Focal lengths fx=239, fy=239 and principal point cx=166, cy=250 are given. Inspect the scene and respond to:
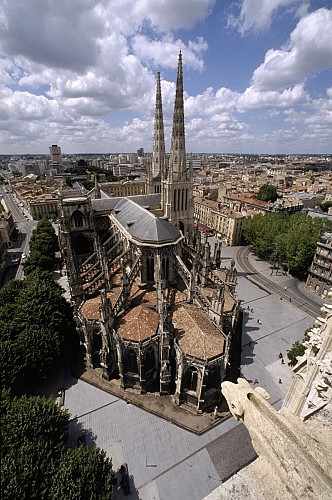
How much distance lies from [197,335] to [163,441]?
35.2ft

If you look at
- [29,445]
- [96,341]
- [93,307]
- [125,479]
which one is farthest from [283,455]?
[96,341]

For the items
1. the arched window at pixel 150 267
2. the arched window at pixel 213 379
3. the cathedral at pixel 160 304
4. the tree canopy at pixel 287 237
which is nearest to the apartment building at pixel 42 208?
the cathedral at pixel 160 304

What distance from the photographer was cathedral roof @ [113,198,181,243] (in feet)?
108

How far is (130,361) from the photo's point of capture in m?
27.3

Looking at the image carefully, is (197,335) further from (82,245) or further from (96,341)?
(82,245)

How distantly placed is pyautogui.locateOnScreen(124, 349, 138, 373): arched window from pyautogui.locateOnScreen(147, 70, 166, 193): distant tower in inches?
1292

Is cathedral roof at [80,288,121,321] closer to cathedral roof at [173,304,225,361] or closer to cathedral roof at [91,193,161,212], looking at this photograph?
cathedral roof at [173,304,225,361]

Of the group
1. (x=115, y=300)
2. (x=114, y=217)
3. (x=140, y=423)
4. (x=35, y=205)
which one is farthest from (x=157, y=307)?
(x=35, y=205)

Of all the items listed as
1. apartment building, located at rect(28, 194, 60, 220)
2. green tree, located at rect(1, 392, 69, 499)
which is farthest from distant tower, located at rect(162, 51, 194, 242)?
apartment building, located at rect(28, 194, 60, 220)

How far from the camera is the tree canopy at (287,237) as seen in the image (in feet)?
168

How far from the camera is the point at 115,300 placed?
100.0 ft

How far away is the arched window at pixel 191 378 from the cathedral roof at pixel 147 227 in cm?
1591

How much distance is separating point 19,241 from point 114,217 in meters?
49.8

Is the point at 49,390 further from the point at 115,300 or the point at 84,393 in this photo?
the point at 115,300
